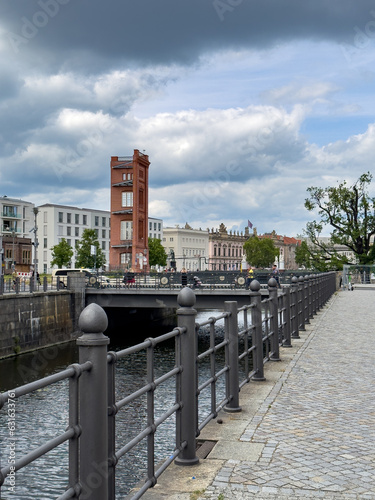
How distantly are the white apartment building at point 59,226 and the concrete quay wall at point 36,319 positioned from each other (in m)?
65.2

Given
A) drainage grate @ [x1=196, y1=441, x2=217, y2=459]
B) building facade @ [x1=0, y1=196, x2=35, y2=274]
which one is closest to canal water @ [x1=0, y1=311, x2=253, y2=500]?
drainage grate @ [x1=196, y1=441, x2=217, y2=459]

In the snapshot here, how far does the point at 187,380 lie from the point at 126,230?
69220 millimetres

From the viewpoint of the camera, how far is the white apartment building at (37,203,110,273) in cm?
10356

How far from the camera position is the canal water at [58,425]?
21.4 feet

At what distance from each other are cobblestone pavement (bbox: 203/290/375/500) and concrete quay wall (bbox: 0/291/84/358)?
20222mm

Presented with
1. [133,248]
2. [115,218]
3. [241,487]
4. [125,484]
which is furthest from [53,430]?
[115,218]

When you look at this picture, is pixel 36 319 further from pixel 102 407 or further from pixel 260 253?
pixel 260 253

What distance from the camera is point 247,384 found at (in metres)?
8.57

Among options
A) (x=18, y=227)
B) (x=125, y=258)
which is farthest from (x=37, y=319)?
(x=18, y=227)

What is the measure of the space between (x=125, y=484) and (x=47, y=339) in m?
23.5

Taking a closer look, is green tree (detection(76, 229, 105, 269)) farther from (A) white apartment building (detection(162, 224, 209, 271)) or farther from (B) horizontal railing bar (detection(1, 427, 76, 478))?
(B) horizontal railing bar (detection(1, 427, 76, 478))

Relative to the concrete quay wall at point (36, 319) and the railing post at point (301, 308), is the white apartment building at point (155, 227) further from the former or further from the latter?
the railing post at point (301, 308)

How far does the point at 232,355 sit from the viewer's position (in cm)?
673

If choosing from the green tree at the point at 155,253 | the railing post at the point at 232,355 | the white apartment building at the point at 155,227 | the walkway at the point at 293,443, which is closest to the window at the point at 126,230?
the green tree at the point at 155,253
